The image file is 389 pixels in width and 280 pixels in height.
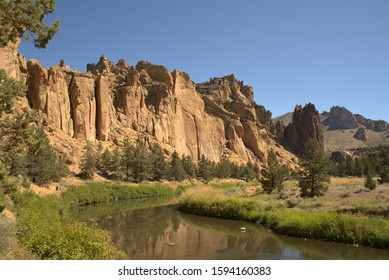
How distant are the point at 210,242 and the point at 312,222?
6906 mm

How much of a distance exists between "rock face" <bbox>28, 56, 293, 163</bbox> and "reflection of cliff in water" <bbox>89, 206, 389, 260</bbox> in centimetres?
5841

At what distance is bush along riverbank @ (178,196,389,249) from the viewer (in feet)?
65.0

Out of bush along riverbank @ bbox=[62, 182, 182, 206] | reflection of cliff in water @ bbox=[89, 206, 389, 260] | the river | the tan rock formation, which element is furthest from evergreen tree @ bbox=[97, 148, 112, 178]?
reflection of cliff in water @ bbox=[89, 206, 389, 260]

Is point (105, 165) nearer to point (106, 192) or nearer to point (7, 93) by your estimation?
point (106, 192)

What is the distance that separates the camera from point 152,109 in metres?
112

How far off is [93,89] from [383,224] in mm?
84730

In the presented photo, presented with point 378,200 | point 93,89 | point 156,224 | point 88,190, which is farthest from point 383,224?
point 93,89

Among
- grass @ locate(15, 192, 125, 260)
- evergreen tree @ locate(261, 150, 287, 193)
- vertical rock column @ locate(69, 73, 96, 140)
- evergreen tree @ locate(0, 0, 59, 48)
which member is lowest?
grass @ locate(15, 192, 125, 260)

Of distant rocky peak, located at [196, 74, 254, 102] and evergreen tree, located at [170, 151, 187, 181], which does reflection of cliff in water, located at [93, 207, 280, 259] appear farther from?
distant rocky peak, located at [196, 74, 254, 102]

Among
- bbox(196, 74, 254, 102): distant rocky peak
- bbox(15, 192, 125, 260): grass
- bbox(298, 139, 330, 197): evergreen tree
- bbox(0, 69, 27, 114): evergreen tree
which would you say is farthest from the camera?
bbox(196, 74, 254, 102): distant rocky peak

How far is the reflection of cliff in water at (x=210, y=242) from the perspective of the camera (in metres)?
18.7

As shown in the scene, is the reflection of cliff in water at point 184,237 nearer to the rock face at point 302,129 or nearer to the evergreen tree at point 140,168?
the evergreen tree at point 140,168

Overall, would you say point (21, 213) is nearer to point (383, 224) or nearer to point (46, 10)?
point (46, 10)

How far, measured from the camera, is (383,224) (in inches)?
786
